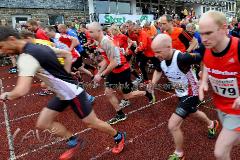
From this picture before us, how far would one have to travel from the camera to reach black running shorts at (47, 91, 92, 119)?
11.4 feet

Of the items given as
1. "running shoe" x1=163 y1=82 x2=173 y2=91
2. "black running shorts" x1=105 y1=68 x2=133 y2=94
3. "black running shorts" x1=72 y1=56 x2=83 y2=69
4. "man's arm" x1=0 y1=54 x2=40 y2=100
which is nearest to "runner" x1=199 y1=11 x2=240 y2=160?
"man's arm" x1=0 y1=54 x2=40 y2=100

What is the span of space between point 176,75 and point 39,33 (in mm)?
5365

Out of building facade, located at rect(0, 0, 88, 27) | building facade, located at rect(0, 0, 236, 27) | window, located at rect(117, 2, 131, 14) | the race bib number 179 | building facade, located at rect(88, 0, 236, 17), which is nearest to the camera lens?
the race bib number 179

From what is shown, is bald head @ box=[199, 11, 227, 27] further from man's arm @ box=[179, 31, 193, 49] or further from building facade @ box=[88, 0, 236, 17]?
building facade @ box=[88, 0, 236, 17]

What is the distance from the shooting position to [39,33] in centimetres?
789

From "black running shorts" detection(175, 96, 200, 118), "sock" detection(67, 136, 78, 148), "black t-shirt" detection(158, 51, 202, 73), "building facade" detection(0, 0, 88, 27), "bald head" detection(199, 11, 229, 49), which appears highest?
"building facade" detection(0, 0, 88, 27)

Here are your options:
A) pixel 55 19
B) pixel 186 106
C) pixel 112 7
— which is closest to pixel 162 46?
→ pixel 186 106

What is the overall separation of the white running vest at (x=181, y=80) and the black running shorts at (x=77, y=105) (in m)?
1.08

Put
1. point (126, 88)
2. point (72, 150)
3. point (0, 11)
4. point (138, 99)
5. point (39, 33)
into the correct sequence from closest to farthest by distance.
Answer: point (72, 150) → point (126, 88) → point (138, 99) → point (39, 33) → point (0, 11)

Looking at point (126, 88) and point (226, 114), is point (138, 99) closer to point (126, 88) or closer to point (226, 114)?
point (126, 88)

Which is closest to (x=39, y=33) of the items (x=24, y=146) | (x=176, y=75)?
(x=24, y=146)

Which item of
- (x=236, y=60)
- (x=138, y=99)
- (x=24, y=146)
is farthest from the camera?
(x=138, y=99)

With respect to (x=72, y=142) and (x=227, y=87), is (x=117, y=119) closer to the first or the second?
(x=72, y=142)

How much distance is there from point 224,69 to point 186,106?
3.47 ft
